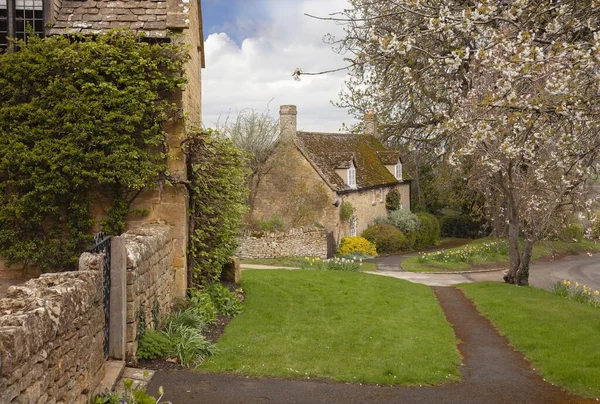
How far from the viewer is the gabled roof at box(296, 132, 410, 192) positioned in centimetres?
3672

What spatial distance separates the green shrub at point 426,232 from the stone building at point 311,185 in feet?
13.1

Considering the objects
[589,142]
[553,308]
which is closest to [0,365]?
[589,142]

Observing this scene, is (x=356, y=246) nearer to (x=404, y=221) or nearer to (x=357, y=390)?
(x=404, y=221)

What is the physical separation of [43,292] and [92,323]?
4.47ft

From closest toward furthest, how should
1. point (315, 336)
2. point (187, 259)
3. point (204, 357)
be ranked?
point (204, 357) < point (315, 336) < point (187, 259)

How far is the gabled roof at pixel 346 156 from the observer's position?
120 ft

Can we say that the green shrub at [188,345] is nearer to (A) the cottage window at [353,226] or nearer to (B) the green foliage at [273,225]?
(B) the green foliage at [273,225]

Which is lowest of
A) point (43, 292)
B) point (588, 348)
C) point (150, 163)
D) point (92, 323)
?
point (588, 348)

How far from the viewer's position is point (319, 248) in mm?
34125

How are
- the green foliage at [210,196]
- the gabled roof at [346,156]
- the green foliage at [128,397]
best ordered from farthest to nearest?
the gabled roof at [346,156] < the green foliage at [210,196] < the green foliage at [128,397]

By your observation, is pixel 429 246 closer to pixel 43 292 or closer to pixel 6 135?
pixel 6 135

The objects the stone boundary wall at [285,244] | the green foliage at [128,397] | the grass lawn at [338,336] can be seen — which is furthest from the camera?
the stone boundary wall at [285,244]

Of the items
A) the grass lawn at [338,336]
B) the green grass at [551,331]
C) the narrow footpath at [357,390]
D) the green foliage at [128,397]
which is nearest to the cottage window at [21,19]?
the grass lawn at [338,336]

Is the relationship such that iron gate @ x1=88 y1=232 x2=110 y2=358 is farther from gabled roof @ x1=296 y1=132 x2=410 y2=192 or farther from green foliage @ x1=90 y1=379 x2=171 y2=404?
gabled roof @ x1=296 y1=132 x2=410 y2=192
